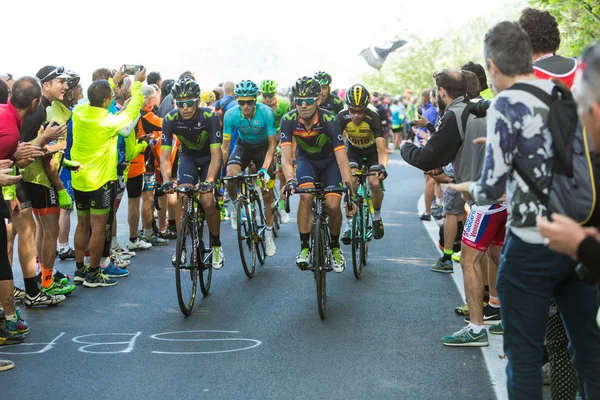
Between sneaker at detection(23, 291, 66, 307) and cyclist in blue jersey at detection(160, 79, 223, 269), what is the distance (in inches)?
65.8

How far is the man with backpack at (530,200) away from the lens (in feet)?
13.1

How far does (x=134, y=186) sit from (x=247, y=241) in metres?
2.47

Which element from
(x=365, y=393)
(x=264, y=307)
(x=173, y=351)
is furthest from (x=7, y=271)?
(x=365, y=393)

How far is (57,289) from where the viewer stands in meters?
9.03

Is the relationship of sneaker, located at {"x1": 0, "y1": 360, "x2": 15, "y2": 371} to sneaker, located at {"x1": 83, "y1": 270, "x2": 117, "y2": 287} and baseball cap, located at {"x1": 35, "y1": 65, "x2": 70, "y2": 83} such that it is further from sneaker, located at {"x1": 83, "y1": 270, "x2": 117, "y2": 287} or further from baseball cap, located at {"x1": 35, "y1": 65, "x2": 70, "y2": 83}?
baseball cap, located at {"x1": 35, "y1": 65, "x2": 70, "y2": 83}

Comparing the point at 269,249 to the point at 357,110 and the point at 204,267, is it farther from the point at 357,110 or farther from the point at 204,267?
the point at 204,267

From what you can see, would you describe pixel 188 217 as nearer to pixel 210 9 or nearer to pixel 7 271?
pixel 7 271

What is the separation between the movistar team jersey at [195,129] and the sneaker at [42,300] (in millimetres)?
2008

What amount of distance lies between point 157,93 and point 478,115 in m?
7.34

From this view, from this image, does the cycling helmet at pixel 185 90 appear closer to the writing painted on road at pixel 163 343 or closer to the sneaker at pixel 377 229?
the writing painted on road at pixel 163 343

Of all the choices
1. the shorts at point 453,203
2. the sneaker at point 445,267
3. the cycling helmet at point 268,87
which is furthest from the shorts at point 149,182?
the shorts at point 453,203

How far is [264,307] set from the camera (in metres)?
8.48

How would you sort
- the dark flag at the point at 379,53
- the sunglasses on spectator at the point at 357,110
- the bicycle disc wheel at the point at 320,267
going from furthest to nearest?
the dark flag at the point at 379,53
the sunglasses on spectator at the point at 357,110
the bicycle disc wheel at the point at 320,267

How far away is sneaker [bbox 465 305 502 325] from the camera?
7627 mm
